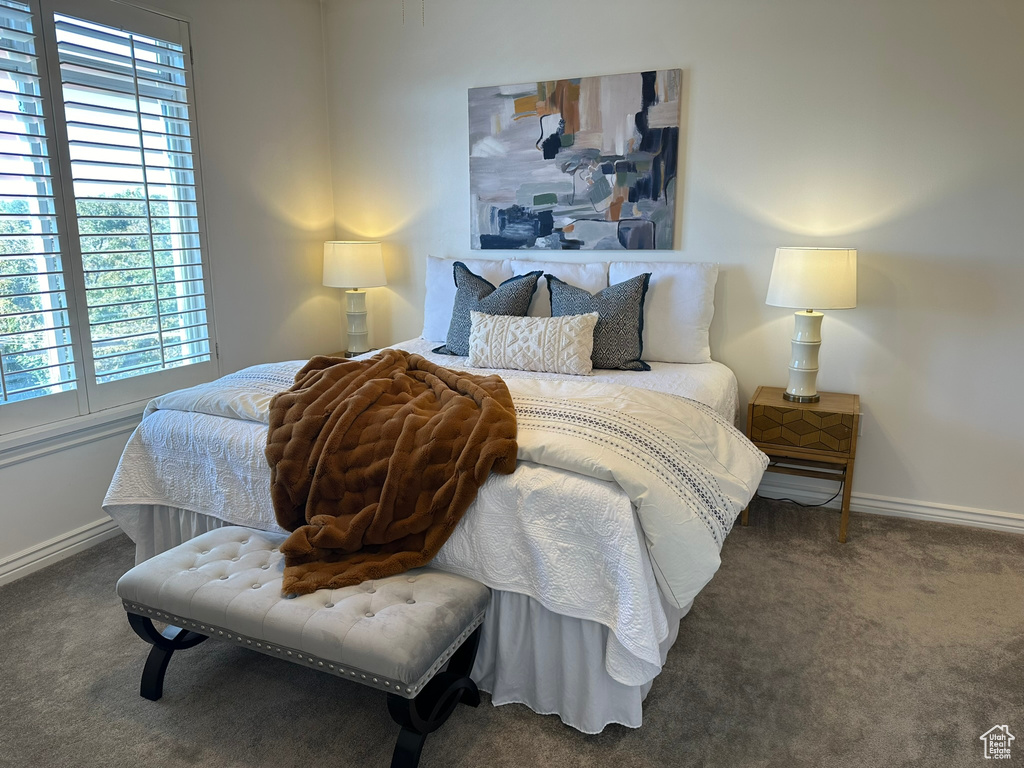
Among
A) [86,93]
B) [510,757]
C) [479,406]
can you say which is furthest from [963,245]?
[86,93]

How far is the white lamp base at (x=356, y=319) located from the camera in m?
4.03

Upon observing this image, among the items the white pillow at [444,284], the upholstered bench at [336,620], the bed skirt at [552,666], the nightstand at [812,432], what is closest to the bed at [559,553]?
the bed skirt at [552,666]

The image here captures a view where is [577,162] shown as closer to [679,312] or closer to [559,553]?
[679,312]

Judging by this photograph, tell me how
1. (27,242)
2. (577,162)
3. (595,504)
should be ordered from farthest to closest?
1. (577,162)
2. (27,242)
3. (595,504)

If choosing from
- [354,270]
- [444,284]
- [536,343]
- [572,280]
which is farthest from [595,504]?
[354,270]

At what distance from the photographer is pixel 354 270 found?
3.86 m

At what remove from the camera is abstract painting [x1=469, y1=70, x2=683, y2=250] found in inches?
131

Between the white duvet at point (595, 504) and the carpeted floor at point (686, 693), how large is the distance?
0.34 m

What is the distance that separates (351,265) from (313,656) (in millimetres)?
2588

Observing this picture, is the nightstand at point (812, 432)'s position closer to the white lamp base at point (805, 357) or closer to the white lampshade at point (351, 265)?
the white lamp base at point (805, 357)

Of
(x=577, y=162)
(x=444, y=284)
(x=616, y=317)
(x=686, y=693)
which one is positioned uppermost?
(x=577, y=162)

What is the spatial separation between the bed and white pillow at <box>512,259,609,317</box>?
1038 millimetres

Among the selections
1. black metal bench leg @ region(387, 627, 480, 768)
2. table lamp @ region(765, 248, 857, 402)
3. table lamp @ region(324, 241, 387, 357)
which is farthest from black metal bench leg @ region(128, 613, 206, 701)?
table lamp @ region(765, 248, 857, 402)

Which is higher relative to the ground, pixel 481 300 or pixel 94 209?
pixel 94 209
